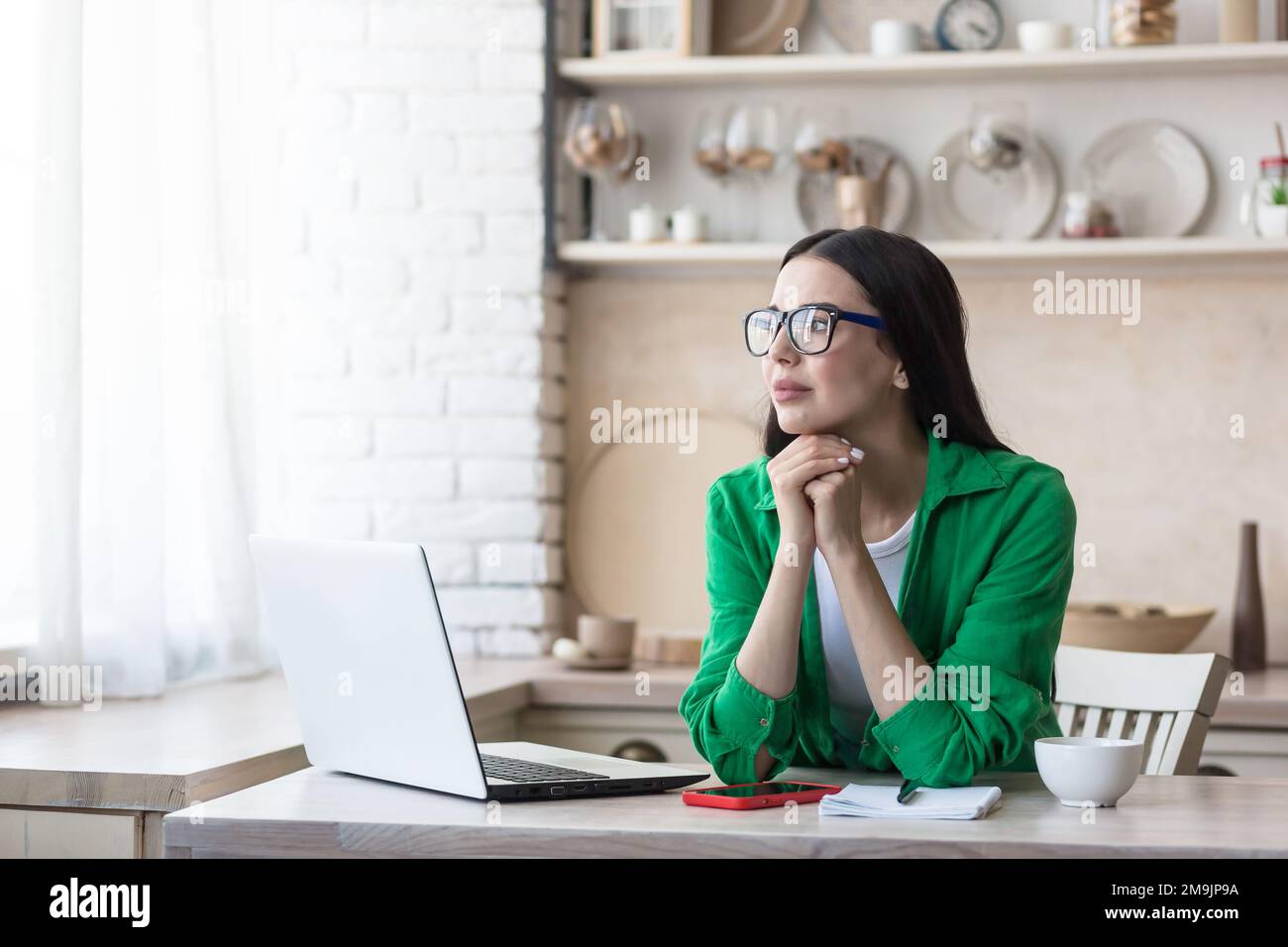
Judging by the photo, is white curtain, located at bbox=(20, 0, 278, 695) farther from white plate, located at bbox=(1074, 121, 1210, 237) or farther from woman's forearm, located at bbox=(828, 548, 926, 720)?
white plate, located at bbox=(1074, 121, 1210, 237)

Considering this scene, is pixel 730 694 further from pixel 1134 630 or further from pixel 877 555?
pixel 1134 630

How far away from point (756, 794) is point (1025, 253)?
182cm

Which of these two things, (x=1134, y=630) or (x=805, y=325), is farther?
(x=1134, y=630)

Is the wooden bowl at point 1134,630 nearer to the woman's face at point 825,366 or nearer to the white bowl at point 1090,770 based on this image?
the woman's face at point 825,366

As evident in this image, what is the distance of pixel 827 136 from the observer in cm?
301

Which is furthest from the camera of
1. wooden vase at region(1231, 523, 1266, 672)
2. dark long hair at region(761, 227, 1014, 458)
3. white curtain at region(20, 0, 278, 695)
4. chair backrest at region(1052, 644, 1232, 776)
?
wooden vase at region(1231, 523, 1266, 672)

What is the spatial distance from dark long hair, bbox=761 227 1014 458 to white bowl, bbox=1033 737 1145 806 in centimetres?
47

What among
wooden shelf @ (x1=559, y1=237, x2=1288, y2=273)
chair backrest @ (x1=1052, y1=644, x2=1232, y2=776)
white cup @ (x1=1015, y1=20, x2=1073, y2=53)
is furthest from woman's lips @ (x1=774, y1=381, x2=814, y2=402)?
white cup @ (x1=1015, y1=20, x2=1073, y2=53)

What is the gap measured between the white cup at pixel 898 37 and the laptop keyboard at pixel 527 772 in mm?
1953

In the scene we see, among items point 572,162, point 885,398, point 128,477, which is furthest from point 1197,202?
point 128,477

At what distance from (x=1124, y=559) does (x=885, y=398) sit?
153 cm

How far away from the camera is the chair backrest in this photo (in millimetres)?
1849

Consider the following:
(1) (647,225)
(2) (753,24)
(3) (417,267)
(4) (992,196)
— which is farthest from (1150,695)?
(2) (753,24)

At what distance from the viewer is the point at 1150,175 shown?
9.93 ft
